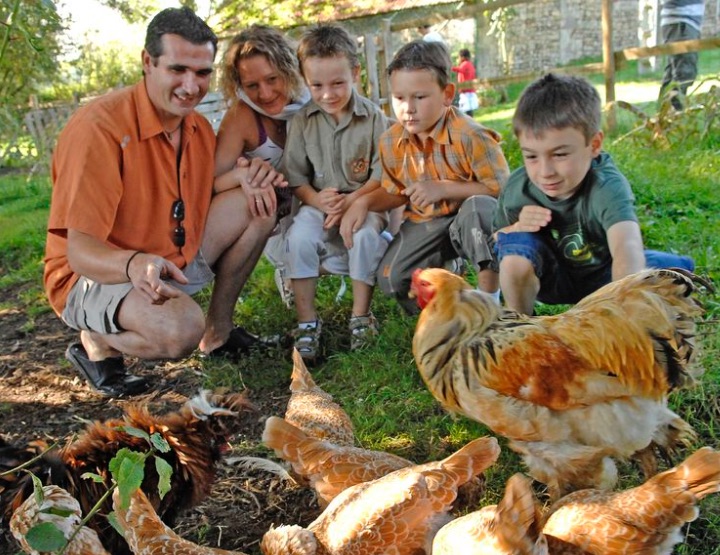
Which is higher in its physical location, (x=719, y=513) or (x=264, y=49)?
(x=264, y=49)

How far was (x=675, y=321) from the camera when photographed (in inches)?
99.1

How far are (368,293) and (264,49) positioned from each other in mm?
1664

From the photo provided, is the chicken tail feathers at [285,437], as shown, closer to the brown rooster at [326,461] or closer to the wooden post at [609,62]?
the brown rooster at [326,461]

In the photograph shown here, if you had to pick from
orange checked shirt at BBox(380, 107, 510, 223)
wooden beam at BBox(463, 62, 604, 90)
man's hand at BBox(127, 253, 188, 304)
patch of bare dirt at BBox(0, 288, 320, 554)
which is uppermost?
wooden beam at BBox(463, 62, 604, 90)

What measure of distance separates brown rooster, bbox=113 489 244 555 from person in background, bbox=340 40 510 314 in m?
2.22

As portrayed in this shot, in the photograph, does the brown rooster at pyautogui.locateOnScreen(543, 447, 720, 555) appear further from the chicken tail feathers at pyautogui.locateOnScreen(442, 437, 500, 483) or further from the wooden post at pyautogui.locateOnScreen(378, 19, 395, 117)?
the wooden post at pyautogui.locateOnScreen(378, 19, 395, 117)

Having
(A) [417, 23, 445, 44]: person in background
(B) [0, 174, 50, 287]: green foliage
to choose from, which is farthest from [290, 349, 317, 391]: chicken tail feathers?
(B) [0, 174, 50, 287]: green foliage

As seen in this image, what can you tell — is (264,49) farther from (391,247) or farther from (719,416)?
(719,416)

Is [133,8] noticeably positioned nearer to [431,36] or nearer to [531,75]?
[531,75]

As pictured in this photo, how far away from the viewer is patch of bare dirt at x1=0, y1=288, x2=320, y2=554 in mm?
2875

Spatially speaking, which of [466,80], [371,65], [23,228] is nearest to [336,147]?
[23,228]

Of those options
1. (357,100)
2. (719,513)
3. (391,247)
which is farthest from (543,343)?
(357,100)

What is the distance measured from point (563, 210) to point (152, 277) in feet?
6.72

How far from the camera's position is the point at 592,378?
2.50 m
